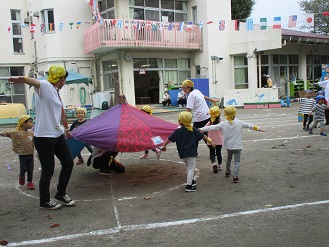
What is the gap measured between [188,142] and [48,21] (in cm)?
2033

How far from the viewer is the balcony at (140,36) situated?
20.8 metres

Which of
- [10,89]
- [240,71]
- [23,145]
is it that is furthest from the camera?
[10,89]

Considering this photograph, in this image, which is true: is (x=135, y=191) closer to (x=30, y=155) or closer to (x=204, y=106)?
(x=30, y=155)

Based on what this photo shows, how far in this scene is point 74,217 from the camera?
4879 mm

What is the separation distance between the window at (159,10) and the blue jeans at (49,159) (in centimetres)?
1908

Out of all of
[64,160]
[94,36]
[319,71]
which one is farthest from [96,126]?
[319,71]

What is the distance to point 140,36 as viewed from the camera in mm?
21766

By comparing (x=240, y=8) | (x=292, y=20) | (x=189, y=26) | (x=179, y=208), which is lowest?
(x=179, y=208)

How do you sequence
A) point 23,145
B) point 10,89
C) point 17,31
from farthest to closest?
point 17,31 < point 10,89 < point 23,145

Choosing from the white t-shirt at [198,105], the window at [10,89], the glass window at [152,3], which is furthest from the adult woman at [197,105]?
the window at [10,89]

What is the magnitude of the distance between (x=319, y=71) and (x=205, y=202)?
88.5 feet

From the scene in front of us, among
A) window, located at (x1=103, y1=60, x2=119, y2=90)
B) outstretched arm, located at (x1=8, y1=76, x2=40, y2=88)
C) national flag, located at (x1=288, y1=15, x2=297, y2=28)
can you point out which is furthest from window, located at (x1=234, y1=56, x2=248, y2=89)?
outstretched arm, located at (x1=8, y1=76, x2=40, y2=88)

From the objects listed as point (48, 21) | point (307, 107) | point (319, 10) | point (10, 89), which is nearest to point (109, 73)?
point (48, 21)

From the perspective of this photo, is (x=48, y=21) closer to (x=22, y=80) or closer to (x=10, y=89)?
(x=10, y=89)
